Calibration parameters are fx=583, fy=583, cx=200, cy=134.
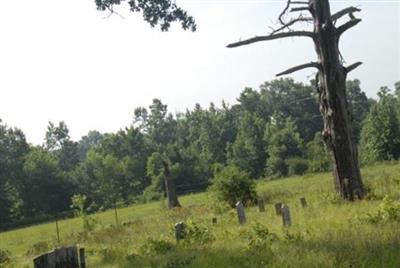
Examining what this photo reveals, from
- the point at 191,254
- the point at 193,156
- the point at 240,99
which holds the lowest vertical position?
the point at 191,254

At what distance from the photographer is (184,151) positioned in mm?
93938

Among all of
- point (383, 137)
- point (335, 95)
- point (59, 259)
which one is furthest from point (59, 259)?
point (383, 137)

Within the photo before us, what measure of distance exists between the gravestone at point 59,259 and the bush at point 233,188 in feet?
74.8

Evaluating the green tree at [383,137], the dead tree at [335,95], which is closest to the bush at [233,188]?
the dead tree at [335,95]

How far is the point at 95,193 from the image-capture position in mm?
84875

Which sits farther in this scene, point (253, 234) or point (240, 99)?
point (240, 99)

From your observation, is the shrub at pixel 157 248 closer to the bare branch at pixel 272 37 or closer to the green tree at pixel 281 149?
the bare branch at pixel 272 37

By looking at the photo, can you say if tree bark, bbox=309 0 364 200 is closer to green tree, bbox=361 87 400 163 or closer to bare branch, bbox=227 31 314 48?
bare branch, bbox=227 31 314 48

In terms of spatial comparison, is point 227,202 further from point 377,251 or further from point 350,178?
point 377,251

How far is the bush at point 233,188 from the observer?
91.8ft

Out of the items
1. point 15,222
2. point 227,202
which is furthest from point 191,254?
point 15,222

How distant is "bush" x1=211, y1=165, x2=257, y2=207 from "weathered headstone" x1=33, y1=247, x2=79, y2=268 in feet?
74.8

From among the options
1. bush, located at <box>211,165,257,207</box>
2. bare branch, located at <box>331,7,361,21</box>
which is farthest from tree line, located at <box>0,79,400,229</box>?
bare branch, located at <box>331,7,361,21</box>

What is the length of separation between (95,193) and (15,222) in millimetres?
17201
